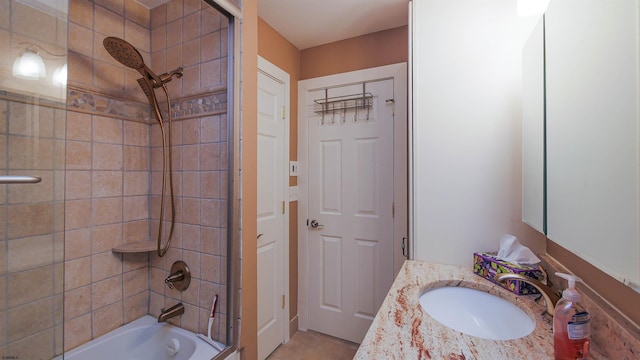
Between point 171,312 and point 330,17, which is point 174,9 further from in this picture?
point 171,312

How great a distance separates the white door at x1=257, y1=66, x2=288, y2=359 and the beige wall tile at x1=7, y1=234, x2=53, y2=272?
1.05 metres

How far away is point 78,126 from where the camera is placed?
1.40m

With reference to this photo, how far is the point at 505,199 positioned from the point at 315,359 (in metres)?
1.61

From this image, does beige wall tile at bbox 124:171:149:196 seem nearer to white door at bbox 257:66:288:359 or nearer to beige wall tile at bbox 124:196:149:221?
beige wall tile at bbox 124:196:149:221

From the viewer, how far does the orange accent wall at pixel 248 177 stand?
1.38m

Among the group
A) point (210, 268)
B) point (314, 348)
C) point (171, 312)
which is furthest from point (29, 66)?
point (314, 348)

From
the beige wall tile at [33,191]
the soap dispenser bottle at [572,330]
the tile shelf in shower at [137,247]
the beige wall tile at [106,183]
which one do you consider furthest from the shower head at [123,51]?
the soap dispenser bottle at [572,330]

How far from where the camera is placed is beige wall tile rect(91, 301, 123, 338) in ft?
4.80

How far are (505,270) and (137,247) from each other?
1.87m

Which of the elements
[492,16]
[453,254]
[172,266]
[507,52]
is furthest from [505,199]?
[172,266]

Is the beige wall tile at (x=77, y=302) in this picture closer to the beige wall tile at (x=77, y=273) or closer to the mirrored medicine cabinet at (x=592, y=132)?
the beige wall tile at (x=77, y=273)

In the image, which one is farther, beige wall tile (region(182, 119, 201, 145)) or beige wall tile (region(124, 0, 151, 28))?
beige wall tile (region(124, 0, 151, 28))

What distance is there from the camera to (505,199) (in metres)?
1.28

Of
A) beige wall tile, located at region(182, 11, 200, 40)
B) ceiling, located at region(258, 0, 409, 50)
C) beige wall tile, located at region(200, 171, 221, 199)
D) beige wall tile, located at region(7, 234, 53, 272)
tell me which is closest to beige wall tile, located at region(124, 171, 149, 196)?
beige wall tile, located at region(200, 171, 221, 199)
